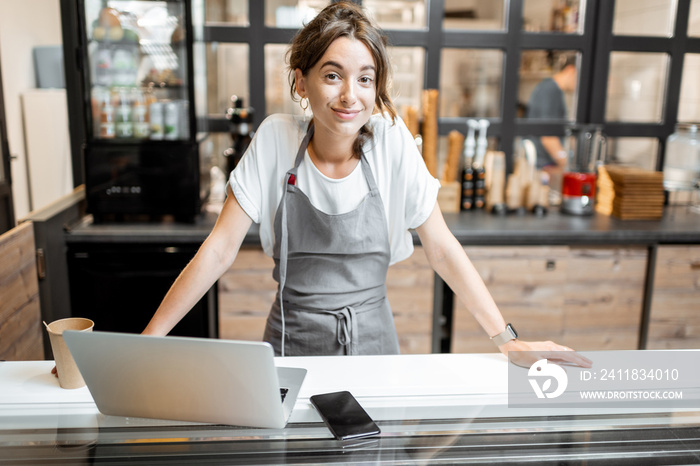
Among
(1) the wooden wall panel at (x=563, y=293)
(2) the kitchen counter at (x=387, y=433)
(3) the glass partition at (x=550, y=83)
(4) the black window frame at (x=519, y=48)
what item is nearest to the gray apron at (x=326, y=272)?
(2) the kitchen counter at (x=387, y=433)

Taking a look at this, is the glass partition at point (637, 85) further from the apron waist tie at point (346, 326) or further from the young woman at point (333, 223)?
the apron waist tie at point (346, 326)

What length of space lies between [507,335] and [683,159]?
Result: 2.31 metres

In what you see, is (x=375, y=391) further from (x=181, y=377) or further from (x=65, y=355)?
(x=65, y=355)

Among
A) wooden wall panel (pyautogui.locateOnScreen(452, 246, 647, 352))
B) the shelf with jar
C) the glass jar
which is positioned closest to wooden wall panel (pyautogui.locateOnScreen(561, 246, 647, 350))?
wooden wall panel (pyautogui.locateOnScreen(452, 246, 647, 352))

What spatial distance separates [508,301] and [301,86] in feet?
5.19

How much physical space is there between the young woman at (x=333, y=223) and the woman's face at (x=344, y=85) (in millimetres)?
35

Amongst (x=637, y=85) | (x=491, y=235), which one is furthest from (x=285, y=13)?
(x=637, y=85)

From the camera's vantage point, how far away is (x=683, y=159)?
10.3ft

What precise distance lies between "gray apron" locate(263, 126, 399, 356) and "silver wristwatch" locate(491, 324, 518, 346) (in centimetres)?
35

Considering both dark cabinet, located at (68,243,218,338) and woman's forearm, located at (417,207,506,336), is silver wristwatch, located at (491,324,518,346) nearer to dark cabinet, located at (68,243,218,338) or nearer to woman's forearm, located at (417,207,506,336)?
woman's forearm, located at (417,207,506,336)

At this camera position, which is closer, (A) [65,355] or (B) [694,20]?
(A) [65,355]

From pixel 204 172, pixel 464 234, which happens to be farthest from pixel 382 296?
pixel 204 172

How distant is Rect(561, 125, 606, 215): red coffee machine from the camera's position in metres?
2.92

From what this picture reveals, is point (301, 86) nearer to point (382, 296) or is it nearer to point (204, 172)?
point (382, 296)
